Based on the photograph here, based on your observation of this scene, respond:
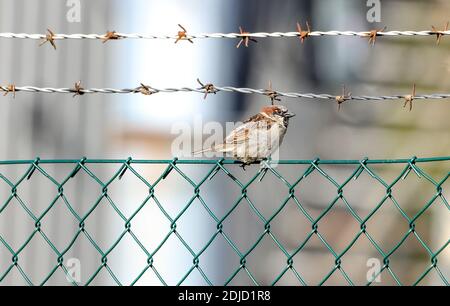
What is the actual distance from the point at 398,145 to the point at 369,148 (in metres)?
0.27

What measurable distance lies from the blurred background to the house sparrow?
2.06 metres

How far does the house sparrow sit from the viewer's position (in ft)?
16.1

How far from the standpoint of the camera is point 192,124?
7.02m

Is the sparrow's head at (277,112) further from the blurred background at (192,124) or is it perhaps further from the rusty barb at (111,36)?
the blurred background at (192,124)

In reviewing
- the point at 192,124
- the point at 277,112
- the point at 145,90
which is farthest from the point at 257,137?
the point at 192,124

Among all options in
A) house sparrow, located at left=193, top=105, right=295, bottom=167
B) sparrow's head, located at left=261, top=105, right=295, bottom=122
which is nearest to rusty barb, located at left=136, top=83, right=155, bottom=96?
house sparrow, located at left=193, top=105, right=295, bottom=167

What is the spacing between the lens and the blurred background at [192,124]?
729cm

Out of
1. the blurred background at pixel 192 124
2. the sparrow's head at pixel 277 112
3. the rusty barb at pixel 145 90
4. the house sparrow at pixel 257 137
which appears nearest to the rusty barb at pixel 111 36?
the rusty barb at pixel 145 90

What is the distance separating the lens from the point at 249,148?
4.89m

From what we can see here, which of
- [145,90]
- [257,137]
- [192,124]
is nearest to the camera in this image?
[145,90]

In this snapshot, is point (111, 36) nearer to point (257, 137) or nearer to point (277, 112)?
point (257, 137)

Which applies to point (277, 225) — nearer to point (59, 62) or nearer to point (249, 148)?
point (59, 62)

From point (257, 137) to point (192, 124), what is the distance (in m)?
2.15
